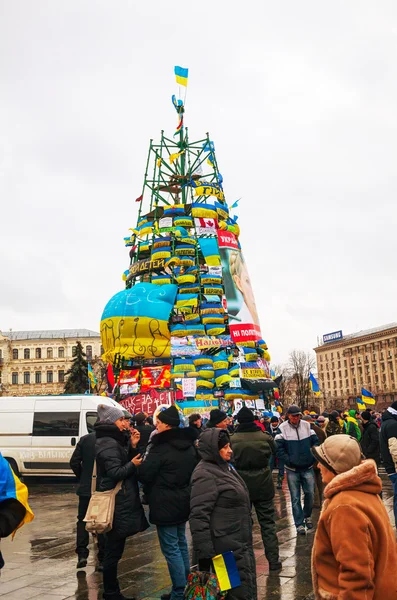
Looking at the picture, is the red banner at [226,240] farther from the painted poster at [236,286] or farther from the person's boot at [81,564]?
the person's boot at [81,564]

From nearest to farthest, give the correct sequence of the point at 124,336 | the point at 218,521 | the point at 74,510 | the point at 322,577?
the point at 322,577 < the point at 218,521 < the point at 74,510 < the point at 124,336

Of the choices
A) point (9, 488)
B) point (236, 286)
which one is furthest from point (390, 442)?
point (236, 286)

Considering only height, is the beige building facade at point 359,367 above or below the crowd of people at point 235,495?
above

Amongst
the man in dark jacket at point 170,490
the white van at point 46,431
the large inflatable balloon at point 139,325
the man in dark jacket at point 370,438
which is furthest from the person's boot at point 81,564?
the large inflatable balloon at point 139,325

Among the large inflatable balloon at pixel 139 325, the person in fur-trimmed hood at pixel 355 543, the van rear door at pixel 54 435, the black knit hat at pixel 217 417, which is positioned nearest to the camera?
the person in fur-trimmed hood at pixel 355 543

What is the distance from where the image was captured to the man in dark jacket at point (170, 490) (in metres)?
5.85

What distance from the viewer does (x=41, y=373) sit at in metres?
94.9

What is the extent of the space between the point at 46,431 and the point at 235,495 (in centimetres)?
1233

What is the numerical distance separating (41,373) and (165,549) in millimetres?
92889

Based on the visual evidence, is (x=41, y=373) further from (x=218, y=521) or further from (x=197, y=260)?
(x=218, y=521)

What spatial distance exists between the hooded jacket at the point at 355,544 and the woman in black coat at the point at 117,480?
10.3ft

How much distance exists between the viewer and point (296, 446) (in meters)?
9.25

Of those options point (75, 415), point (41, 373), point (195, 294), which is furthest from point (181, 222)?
point (41, 373)

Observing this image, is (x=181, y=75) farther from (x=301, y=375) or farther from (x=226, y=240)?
(x=301, y=375)
